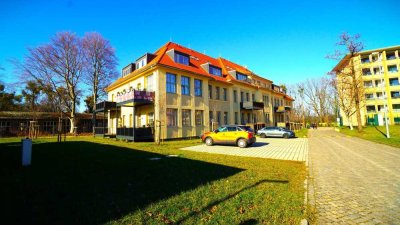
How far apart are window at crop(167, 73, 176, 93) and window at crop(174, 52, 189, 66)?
2.74 metres

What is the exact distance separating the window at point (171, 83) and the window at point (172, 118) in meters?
2.19

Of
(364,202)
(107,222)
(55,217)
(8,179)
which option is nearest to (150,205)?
(107,222)

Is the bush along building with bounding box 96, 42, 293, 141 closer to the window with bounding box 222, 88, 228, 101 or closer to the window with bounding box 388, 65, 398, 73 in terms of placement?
the window with bounding box 222, 88, 228, 101

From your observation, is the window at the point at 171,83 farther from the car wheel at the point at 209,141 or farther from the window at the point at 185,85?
the car wheel at the point at 209,141

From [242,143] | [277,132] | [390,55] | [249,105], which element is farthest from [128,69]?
[390,55]

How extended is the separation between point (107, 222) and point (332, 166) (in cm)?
905

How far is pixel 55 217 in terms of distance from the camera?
3365 mm

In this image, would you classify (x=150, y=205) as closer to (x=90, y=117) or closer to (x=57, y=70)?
(x=57, y=70)

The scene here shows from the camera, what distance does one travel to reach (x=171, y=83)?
21.5 m

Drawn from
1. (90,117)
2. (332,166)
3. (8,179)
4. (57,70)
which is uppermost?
(57,70)

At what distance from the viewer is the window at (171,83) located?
21.2 meters

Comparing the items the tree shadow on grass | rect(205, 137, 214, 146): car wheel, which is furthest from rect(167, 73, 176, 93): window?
the tree shadow on grass

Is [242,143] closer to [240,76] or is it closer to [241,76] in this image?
[240,76]

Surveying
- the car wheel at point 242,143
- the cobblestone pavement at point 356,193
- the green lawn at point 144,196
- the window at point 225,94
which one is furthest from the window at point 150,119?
the cobblestone pavement at point 356,193
